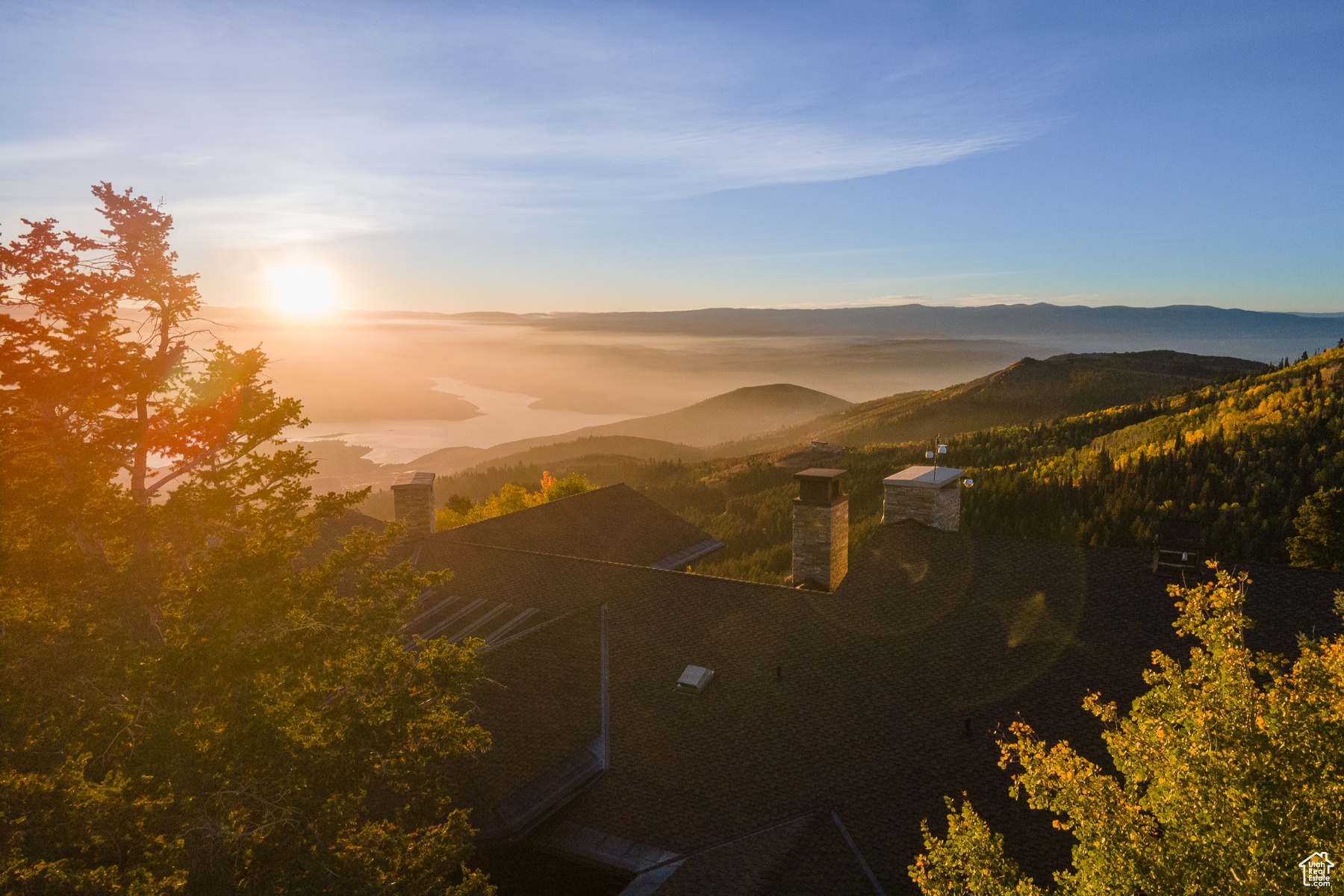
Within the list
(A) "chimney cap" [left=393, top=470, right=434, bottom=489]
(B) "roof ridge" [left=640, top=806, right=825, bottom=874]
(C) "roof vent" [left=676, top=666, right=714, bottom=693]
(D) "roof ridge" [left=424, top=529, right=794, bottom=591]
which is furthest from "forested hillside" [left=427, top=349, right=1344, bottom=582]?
(B) "roof ridge" [left=640, top=806, right=825, bottom=874]

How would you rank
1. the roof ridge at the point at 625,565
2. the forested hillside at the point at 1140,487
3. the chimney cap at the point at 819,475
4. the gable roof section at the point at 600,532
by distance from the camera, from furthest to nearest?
the forested hillside at the point at 1140,487
the gable roof section at the point at 600,532
the chimney cap at the point at 819,475
the roof ridge at the point at 625,565

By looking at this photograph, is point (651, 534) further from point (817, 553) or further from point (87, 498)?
point (87, 498)

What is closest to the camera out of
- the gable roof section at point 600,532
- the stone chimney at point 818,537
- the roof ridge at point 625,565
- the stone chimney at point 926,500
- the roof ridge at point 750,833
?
the roof ridge at point 750,833

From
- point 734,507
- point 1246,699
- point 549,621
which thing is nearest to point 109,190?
point 549,621

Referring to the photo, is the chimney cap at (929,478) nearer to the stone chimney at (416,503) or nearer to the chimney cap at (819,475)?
the chimney cap at (819,475)

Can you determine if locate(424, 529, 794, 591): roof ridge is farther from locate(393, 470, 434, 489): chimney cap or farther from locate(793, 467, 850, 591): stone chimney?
locate(393, 470, 434, 489): chimney cap

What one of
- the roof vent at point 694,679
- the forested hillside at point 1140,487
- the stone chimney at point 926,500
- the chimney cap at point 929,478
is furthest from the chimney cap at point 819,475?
the forested hillside at point 1140,487
